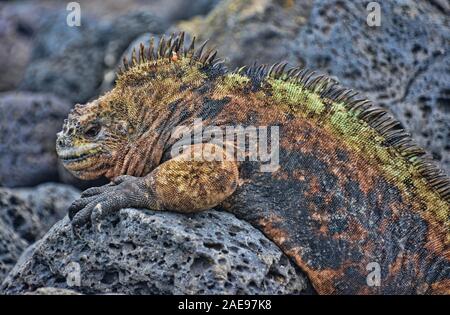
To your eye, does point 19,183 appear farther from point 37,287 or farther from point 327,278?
point 327,278

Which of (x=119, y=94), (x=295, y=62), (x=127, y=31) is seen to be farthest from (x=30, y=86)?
(x=119, y=94)

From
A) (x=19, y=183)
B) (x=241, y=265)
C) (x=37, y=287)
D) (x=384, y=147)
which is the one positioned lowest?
(x=19, y=183)

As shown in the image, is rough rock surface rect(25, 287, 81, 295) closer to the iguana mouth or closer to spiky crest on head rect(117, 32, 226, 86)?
the iguana mouth

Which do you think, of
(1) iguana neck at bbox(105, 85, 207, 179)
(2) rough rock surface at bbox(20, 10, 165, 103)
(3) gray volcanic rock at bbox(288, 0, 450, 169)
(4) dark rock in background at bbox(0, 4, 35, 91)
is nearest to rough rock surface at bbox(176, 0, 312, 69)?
(3) gray volcanic rock at bbox(288, 0, 450, 169)

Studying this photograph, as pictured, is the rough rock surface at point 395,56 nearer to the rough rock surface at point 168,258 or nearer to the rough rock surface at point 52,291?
the rough rock surface at point 168,258

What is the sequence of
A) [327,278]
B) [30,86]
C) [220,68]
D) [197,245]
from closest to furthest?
[197,245], [327,278], [220,68], [30,86]

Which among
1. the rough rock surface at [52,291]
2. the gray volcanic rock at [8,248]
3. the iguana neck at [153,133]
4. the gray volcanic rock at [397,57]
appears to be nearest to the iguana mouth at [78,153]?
the iguana neck at [153,133]

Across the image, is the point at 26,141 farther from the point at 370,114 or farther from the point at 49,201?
the point at 370,114
